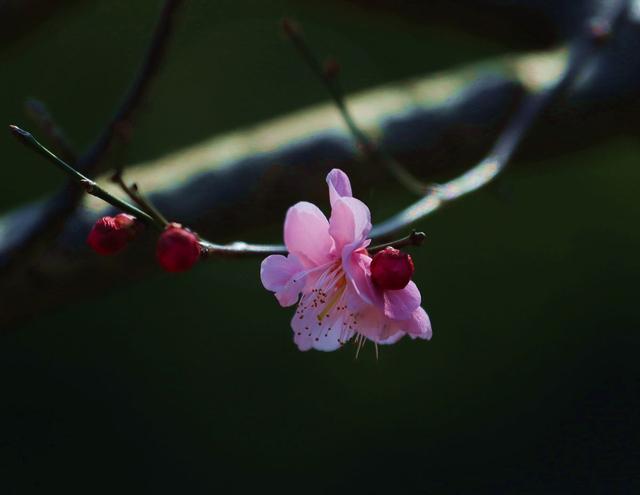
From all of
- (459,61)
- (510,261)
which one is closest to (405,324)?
(510,261)

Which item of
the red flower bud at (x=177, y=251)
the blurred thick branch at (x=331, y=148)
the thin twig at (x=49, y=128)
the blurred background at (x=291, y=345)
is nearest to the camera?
the red flower bud at (x=177, y=251)

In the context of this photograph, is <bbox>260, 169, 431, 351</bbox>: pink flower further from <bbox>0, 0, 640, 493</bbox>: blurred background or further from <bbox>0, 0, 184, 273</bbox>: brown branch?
<bbox>0, 0, 640, 493</bbox>: blurred background

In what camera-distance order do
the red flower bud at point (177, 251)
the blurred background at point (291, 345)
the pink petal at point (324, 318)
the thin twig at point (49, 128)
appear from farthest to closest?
the blurred background at point (291, 345)
the thin twig at point (49, 128)
the pink petal at point (324, 318)
the red flower bud at point (177, 251)

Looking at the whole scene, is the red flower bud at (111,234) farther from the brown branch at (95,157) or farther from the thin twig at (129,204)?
the brown branch at (95,157)

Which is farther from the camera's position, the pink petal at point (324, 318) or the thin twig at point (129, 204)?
the pink petal at point (324, 318)

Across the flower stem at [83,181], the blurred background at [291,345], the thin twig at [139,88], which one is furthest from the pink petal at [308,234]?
the blurred background at [291,345]

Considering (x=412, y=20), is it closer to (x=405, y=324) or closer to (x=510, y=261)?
(x=405, y=324)
